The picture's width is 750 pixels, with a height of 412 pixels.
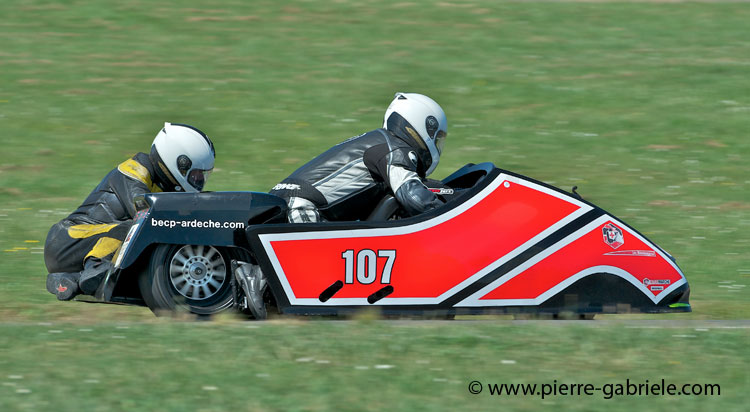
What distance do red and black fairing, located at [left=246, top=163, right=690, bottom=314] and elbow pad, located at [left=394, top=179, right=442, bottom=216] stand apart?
126mm

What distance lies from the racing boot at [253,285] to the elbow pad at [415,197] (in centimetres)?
111

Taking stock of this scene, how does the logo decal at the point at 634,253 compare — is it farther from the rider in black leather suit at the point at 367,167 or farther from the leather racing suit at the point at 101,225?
the leather racing suit at the point at 101,225

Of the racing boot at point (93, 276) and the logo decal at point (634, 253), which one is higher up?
the logo decal at point (634, 253)

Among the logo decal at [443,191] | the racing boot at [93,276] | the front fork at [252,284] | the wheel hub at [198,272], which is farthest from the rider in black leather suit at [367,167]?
the racing boot at [93,276]

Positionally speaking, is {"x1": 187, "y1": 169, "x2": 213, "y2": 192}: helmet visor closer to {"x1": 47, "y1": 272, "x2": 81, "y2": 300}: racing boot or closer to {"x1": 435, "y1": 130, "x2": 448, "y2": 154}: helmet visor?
{"x1": 47, "y1": 272, "x2": 81, "y2": 300}: racing boot

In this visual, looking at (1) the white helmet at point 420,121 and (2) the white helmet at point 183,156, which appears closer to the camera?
(1) the white helmet at point 420,121

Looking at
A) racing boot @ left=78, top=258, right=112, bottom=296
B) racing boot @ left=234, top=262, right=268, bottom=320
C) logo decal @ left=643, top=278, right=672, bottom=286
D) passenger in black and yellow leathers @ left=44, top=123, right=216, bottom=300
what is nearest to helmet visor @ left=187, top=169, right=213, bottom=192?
passenger in black and yellow leathers @ left=44, top=123, right=216, bottom=300

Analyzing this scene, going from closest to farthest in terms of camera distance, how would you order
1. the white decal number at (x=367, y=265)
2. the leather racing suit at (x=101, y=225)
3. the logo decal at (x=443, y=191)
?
1. the white decal number at (x=367, y=265)
2. the leather racing suit at (x=101, y=225)
3. the logo decal at (x=443, y=191)

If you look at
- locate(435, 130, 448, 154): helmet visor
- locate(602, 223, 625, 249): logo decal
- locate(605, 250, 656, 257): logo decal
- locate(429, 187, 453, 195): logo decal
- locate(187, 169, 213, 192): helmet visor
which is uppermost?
locate(435, 130, 448, 154): helmet visor

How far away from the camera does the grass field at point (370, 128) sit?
6.21m

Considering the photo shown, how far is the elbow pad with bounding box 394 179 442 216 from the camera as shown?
311 inches

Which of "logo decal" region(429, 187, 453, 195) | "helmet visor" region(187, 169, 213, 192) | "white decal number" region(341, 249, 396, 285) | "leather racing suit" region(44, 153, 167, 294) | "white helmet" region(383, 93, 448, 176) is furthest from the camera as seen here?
"helmet visor" region(187, 169, 213, 192)

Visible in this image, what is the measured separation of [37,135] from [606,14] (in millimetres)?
12107

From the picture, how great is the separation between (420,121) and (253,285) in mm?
1731
